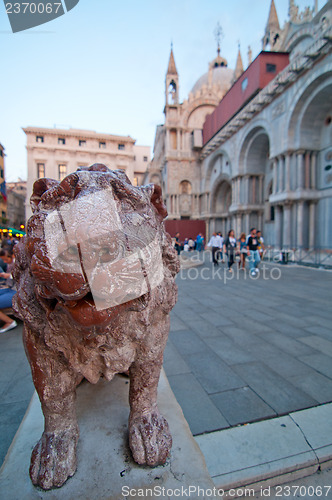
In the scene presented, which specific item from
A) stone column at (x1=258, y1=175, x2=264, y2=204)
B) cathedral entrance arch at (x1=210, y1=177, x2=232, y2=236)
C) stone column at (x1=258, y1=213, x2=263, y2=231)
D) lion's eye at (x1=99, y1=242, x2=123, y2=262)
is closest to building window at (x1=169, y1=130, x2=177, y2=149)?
cathedral entrance arch at (x1=210, y1=177, x2=232, y2=236)

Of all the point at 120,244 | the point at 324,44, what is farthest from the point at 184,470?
the point at 324,44

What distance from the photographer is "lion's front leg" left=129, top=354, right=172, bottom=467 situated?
112 centimetres

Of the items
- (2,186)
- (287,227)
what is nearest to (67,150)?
(2,186)

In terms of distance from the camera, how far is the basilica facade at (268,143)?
1162 centimetres

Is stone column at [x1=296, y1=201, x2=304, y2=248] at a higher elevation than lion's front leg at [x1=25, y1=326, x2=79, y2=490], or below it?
higher

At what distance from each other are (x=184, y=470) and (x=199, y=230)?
24029 millimetres

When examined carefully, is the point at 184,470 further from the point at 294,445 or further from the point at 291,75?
the point at 291,75

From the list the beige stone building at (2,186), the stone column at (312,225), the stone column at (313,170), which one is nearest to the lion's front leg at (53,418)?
the stone column at (312,225)

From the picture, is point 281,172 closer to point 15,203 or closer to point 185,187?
point 185,187

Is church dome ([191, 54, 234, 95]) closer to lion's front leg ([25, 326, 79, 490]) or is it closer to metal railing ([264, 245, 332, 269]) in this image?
metal railing ([264, 245, 332, 269])

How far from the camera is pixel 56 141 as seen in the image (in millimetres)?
31344

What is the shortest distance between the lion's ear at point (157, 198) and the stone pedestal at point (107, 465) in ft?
3.88

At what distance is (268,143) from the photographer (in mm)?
16109

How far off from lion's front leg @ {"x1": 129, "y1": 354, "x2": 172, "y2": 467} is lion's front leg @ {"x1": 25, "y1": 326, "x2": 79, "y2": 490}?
0.28m
